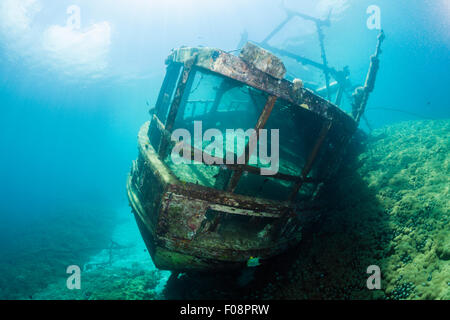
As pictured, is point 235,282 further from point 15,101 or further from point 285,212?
point 15,101

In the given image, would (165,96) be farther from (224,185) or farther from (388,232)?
(388,232)

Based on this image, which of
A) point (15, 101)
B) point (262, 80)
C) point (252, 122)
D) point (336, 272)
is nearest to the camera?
point (262, 80)

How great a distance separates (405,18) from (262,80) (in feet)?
193

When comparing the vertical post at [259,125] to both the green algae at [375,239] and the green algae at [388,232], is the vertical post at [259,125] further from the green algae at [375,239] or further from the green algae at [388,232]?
the green algae at [388,232]

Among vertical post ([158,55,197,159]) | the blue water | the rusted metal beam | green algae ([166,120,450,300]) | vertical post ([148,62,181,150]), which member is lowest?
green algae ([166,120,450,300])

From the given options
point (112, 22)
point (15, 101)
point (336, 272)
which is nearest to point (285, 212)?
point (336, 272)

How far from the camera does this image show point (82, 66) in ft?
103

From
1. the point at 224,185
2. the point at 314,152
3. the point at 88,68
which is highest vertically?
the point at 88,68

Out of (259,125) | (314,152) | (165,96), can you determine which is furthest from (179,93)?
(314,152)

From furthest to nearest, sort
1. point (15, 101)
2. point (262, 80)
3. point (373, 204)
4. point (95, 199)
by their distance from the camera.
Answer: point (15, 101)
point (95, 199)
point (373, 204)
point (262, 80)

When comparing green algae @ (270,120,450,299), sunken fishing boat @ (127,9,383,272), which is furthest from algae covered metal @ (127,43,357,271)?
green algae @ (270,120,450,299)

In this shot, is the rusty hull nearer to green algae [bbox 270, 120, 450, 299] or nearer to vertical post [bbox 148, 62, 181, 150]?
vertical post [bbox 148, 62, 181, 150]

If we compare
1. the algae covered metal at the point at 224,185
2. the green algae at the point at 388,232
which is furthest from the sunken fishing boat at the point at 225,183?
the green algae at the point at 388,232

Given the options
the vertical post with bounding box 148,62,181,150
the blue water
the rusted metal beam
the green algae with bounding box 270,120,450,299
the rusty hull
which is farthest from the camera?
the blue water
